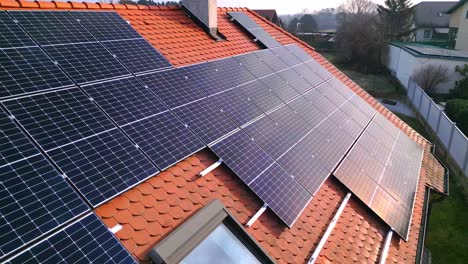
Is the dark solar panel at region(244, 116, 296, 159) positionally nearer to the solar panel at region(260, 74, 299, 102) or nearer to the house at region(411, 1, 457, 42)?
the solar panel at region(260, 74, 299, 102)

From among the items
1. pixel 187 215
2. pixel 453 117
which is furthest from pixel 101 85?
pixel 453 117

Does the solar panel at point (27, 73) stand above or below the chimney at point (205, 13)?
below

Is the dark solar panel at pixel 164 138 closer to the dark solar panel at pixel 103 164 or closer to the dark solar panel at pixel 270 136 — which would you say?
the dark solar panel at pixel 103 164

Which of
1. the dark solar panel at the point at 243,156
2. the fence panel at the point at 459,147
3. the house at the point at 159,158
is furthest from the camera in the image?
the fence panel at the point at 459,147

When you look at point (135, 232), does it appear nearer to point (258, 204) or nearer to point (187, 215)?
point (187, 215)

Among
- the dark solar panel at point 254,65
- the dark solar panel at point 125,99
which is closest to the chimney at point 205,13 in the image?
the dark solar panel at point 254,65

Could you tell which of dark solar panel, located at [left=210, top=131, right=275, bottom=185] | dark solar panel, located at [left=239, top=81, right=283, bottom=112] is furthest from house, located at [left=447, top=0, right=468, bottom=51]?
dark solar panel, located at [left=210, top=131, right=275, bottom=185]

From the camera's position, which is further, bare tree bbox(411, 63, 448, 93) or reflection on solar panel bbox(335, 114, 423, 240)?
bare tree bbox(411, 63, 448, 93)
